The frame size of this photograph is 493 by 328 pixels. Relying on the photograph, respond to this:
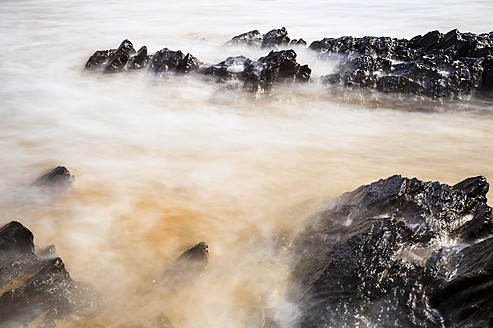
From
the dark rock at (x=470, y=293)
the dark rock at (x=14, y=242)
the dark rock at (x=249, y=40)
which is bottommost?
the dark rock at (x=14, y=242)

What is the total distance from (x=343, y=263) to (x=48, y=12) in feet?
52.0

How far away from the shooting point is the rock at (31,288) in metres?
2.47

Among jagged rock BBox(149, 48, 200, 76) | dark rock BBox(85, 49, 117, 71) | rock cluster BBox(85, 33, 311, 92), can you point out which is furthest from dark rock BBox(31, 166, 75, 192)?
dark rock BBox(85, 49, 117, 71)

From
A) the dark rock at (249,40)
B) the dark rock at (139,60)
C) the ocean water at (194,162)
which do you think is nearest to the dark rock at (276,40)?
the dark rock at (249,40)

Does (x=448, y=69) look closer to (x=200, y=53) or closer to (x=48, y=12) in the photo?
(x=200, y=53)

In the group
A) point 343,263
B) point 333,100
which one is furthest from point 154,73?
point 343,263

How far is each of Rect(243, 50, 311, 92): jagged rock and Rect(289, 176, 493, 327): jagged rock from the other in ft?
13.0

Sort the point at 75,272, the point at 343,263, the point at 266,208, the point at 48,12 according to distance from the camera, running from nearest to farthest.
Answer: the point at 343,263
the point at 75,272
the point at 266,208
the point at 48,12

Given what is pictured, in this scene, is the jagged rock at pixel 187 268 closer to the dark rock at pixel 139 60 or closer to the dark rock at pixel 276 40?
the dark rock at pixel 139 60

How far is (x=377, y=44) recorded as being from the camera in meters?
7.42

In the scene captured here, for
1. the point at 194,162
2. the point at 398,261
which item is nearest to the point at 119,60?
the point at 194,162

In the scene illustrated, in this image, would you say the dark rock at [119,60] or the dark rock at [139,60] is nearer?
the dark rock at [119,60]

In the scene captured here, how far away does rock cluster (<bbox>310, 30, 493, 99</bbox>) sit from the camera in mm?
6582

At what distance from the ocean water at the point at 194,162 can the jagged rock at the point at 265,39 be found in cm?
33
